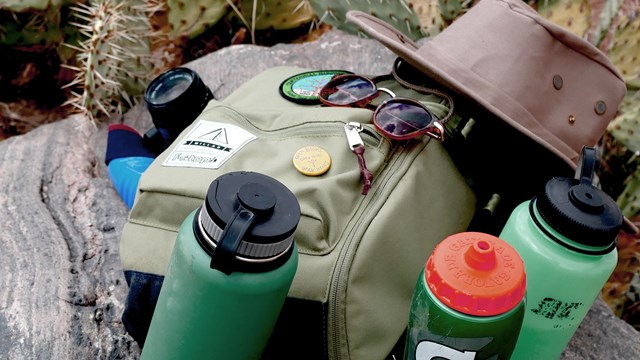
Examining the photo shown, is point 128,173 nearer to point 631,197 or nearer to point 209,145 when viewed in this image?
point 209,145

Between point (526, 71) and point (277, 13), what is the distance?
101 centimetres

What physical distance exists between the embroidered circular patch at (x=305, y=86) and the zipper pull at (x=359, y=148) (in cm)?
15

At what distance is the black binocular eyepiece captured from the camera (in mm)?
1208

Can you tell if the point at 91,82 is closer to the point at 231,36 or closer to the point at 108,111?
the point at 108,111

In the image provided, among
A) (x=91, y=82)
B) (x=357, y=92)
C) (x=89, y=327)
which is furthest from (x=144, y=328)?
(x=91, y=82)

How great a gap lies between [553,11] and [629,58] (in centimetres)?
23

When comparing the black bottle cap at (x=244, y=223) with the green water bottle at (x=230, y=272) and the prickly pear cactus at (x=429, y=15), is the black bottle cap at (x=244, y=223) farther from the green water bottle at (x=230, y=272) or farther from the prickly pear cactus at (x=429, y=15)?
the prickly pear cactus at (x=429, y=15)

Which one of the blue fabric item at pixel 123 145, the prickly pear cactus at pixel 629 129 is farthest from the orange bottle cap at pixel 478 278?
the prickly pear cactus at pixel 629 129

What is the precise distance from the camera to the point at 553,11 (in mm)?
1656

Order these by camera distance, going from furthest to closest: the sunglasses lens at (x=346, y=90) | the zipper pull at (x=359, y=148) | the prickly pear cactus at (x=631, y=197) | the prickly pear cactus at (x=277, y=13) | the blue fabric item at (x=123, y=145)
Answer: the prickly pear cactus at (x=277, y=13), the prickly pear cactus at (x=631, y=197), the blue fabric item at (x=123, y=145), the sunglasses lens at (x=346, y=90), the zipper pull at (x=359, y=148)

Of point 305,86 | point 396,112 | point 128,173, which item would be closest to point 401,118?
point 396,112

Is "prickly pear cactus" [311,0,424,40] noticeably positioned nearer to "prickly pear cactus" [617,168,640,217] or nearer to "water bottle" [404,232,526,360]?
"prickly pear cactus" [617,168,640,217]

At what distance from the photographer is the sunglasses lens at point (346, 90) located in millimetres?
1065

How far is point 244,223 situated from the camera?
69 centimetres
